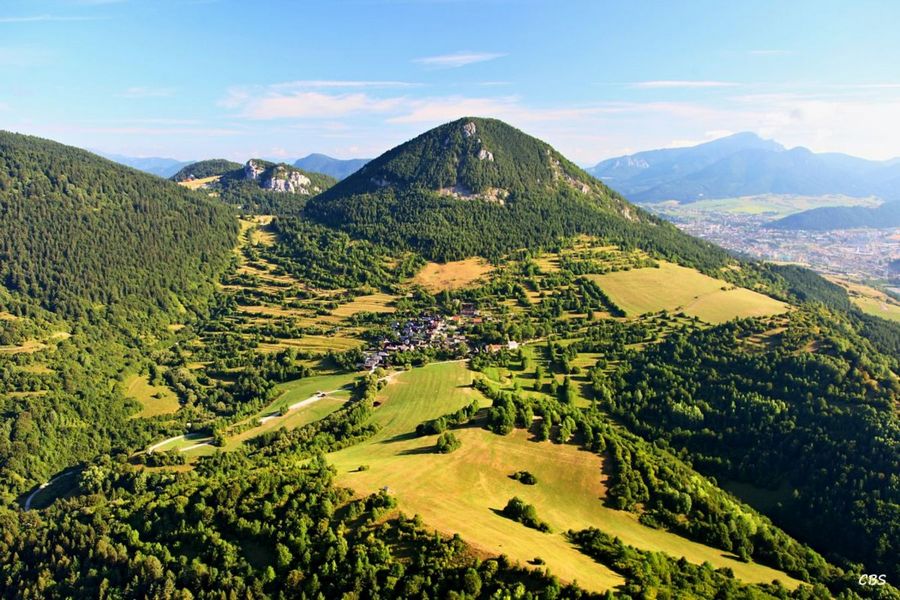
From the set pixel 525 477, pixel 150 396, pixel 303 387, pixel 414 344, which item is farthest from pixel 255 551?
pixel 414 344

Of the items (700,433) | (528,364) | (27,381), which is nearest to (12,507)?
(27,381)

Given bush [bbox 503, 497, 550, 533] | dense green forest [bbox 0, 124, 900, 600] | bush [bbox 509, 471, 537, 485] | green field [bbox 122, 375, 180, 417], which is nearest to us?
dense green forest [bbox 0, 124, 900, 600]

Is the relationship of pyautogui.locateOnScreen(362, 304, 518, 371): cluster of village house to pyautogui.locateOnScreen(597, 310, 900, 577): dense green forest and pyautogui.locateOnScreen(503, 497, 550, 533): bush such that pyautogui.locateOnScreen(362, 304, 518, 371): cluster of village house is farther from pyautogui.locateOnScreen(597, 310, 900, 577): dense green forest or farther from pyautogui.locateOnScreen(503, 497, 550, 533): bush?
pyautogui.locateOnScreen(503, 497, 550, 533): bush

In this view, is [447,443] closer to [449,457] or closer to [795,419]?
[449,457]

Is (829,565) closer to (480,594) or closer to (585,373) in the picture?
(480,594)

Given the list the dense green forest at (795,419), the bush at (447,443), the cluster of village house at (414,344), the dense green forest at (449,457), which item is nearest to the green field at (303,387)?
the dense green forest at (449,457)

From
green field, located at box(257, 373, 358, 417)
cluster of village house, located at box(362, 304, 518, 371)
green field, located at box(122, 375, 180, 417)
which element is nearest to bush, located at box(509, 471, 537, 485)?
green field, located at box(257, 373, 358, 417)

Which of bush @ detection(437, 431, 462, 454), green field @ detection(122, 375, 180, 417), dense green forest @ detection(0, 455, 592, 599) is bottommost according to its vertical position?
green field @ detection(122, 375, 180, 417)

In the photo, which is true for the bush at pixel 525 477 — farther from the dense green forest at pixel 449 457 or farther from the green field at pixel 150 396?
the green field at pixel 150 396

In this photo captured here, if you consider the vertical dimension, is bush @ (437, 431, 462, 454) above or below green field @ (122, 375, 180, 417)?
above
